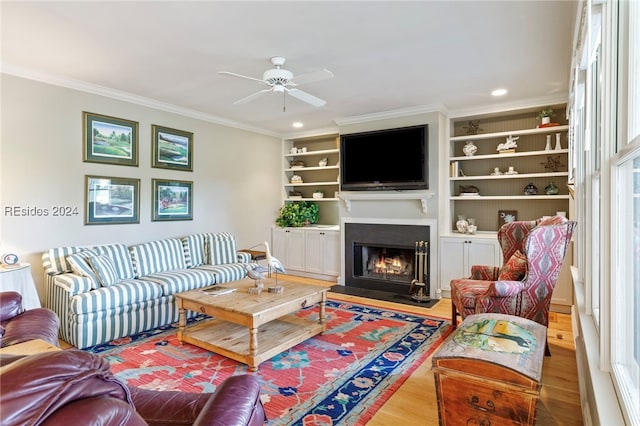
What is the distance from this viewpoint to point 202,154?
530 cm

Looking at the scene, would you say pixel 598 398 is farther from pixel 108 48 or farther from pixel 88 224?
pixel 88 224

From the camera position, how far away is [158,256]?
4.36 metres

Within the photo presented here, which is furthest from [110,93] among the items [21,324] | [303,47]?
[21,324]

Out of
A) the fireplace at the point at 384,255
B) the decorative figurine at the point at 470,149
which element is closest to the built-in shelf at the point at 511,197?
the decorative figurine at the point at 470,149

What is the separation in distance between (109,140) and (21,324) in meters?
2.58

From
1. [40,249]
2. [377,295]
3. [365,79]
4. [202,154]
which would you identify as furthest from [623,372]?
[202,154]

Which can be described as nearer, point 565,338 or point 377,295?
point 565,338

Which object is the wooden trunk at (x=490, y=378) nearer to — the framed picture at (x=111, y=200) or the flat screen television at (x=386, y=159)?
the flat screen television at (x=386, y=159)

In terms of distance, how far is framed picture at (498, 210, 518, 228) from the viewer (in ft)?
16.0

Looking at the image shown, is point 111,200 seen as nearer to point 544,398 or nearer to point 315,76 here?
point 315,76

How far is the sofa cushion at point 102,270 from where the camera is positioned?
11.6 feet

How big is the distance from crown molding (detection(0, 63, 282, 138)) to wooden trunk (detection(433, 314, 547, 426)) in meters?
4.39

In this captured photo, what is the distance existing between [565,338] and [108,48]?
4914 mm

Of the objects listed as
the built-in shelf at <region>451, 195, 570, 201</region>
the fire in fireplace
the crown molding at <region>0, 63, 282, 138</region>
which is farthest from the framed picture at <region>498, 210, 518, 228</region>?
the crown molding at <region>0, 63, 282, 138</region>
